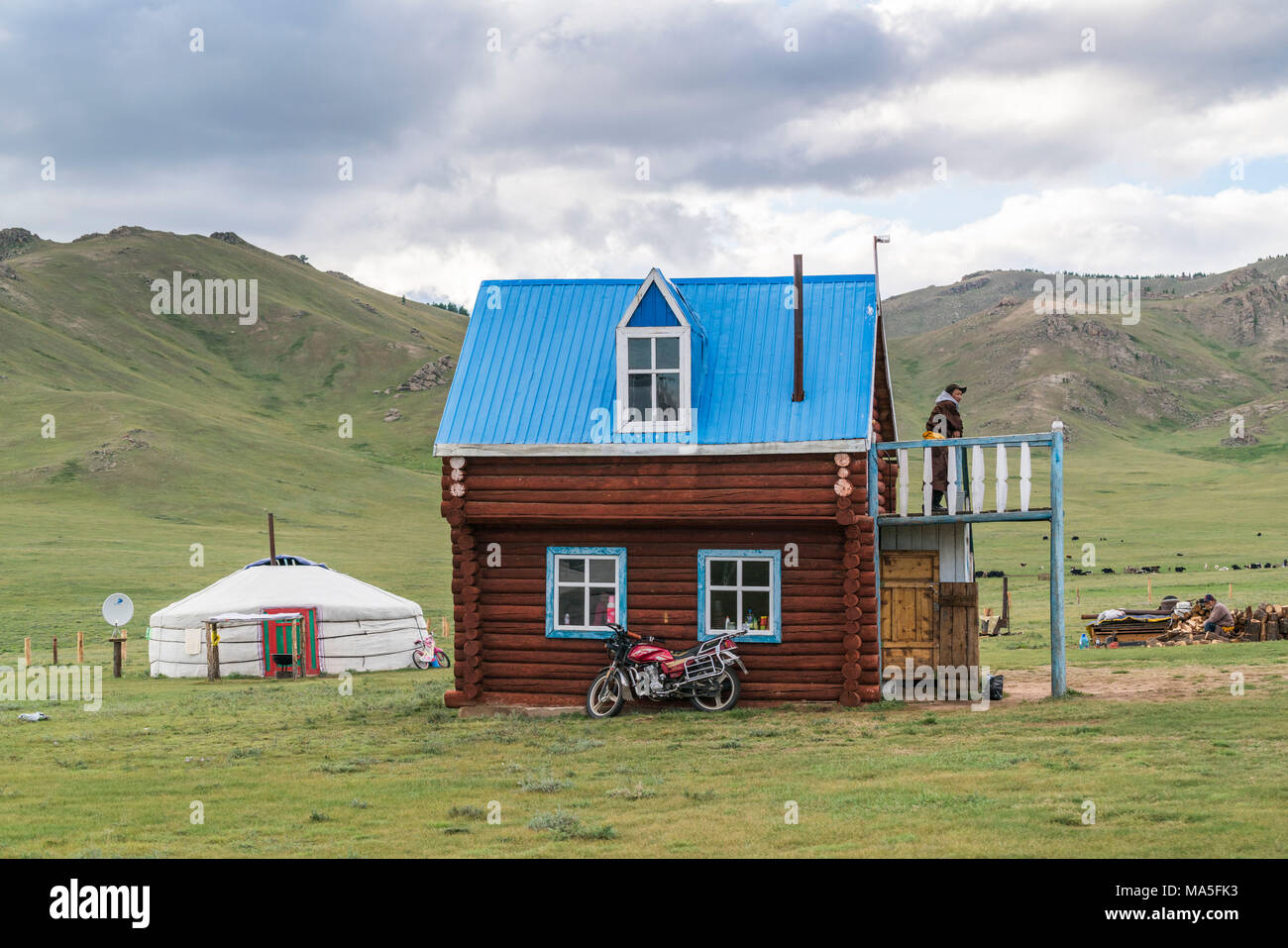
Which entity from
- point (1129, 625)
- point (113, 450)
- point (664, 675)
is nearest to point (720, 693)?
point (664, 675)

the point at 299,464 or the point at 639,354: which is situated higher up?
the point at 299,464

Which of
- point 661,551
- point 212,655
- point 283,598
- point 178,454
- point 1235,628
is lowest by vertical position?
point 212,655

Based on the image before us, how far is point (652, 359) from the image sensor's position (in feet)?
75.8

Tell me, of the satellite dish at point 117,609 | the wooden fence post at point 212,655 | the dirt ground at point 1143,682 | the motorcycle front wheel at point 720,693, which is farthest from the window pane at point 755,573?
the satellite dish at point 117,609

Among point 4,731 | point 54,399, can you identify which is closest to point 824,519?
point 4,731

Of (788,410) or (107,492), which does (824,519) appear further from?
(107,492)

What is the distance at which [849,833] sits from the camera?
41.3ft

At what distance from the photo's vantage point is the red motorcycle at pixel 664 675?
2212cm

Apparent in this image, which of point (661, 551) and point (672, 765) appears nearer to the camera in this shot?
point (672, 765)

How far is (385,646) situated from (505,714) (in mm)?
15719

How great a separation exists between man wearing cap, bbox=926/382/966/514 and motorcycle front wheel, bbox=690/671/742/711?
4.82 m

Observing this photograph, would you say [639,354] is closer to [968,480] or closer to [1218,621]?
[968,480]

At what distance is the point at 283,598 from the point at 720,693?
1861 centimetres

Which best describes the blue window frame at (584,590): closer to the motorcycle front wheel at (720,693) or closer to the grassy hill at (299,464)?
the motorcycle front wheel at (720,693)
